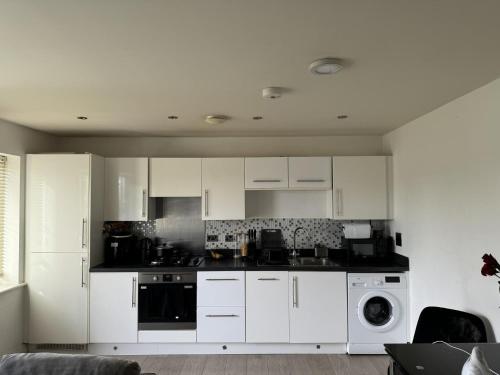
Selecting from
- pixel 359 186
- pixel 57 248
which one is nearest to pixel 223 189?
pixel 359 186

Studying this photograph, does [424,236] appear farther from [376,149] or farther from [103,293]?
[103,293]

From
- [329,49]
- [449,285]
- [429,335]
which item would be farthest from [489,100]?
[429,335]

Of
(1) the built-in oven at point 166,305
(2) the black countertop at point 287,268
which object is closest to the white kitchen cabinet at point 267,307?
(2) the black countertop at point 287,268

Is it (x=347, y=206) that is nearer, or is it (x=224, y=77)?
(x=224, y=77)

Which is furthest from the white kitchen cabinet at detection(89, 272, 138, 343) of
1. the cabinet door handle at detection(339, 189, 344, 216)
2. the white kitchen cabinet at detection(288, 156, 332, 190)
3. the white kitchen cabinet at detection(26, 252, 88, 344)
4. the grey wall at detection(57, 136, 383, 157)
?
the cabinet door handle at detection(339, 189, 344, 216)

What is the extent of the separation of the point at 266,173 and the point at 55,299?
2.60 meters

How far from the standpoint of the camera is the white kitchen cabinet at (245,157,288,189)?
12.3ft

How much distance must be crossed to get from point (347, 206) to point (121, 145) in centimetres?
286

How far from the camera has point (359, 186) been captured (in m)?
3.74

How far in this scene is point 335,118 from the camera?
3.21 metres

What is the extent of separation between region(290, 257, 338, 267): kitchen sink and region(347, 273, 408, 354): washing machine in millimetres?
304

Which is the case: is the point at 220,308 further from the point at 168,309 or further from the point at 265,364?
the point at 265,364

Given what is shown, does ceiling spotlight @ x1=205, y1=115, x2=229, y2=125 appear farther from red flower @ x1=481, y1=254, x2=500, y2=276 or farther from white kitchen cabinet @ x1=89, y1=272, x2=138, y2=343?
red flower @ x1=481, y1=254, x2=500, y2=276

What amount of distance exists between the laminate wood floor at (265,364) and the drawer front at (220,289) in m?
0.56
